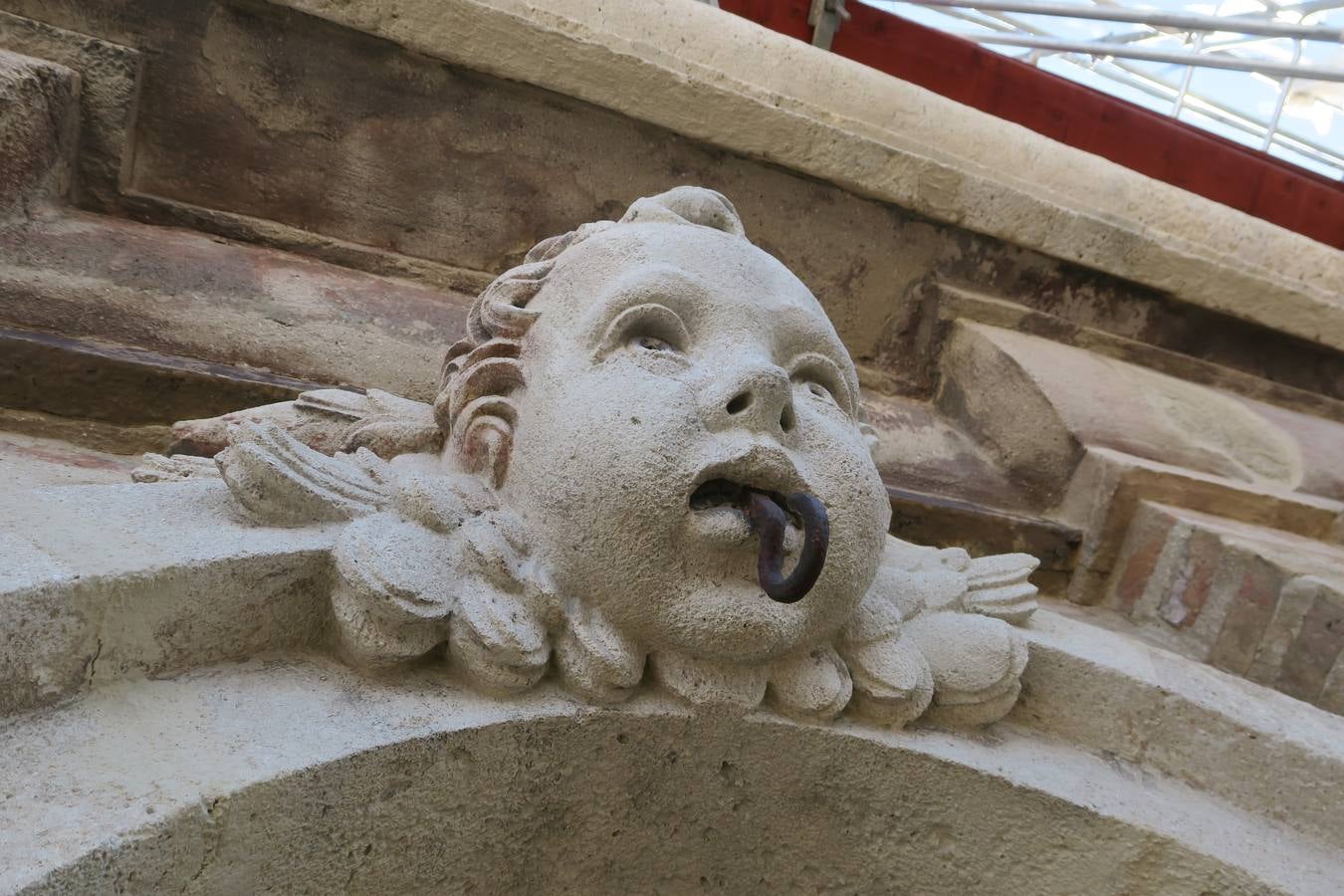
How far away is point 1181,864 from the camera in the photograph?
3.56 ft

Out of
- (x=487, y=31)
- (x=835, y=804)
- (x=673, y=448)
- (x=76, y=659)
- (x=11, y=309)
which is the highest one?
(x=487, y=31)

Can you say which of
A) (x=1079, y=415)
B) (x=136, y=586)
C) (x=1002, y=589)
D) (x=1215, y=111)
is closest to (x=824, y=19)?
(x=1079, y=415)

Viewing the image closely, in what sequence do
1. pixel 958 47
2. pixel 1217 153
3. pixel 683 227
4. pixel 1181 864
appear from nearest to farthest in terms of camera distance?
pixel 1181 864 → pixel 683 227 → pixel 958 47 → pixel 1217 153

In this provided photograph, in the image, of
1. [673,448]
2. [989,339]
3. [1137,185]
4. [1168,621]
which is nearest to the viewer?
[673,448]

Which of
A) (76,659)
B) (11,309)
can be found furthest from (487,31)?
(76,659)

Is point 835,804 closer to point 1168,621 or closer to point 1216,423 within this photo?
point 1168,621

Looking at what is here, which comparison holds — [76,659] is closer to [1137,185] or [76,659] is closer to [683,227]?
[683,227]

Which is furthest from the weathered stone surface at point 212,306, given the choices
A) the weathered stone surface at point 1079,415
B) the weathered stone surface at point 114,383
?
the weathered stone surface at point 1079,415

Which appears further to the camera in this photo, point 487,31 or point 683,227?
point 487,31

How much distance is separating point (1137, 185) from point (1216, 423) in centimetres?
85

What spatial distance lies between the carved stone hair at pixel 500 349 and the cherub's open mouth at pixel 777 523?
26cm

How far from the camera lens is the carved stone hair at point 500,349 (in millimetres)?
1102

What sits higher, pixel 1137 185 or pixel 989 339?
pixel 1137 185

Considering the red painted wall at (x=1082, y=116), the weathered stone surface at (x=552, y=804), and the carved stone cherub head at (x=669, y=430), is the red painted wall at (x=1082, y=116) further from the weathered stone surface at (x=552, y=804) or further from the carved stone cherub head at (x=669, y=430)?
the weathered stone surface at (x=552, y=804)
